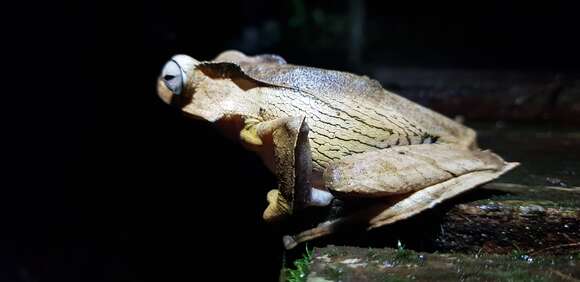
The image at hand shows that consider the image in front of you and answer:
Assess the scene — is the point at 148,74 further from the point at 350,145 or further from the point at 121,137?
the point at 350,145

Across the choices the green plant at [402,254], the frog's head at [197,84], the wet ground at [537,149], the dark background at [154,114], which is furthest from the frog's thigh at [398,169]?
the dark background at [154,114]

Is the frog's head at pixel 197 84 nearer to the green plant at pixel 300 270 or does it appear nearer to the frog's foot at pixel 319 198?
the frog's foot at pixel 319 198

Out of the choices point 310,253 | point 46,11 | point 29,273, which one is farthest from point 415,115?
point 46,11

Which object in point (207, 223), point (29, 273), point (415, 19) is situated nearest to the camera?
point (207, 223)

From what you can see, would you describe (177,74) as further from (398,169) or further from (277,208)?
(398,169)

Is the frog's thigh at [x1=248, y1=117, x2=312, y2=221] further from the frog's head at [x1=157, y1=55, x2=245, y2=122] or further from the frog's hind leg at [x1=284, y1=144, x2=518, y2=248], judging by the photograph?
the frog's head at [x1=157, y1=55, x2=245, y2=122]

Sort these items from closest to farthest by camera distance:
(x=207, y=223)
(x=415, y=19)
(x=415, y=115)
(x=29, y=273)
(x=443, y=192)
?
1. (x=443, y=192)
2. (x=415, y=115)
3. (x=207, y=223)
4. (x=29, y=273)
5. (x=415, y=19)

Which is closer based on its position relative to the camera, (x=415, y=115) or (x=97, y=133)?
(x=415, y=115)

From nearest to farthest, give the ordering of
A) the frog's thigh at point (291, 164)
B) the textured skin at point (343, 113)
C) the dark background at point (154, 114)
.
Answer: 1. the frog's thigh at point (291, 164)
2. the textured skin at point (343, 113)
3. the dark background at point (154, 114)

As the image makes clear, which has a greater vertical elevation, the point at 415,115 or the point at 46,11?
the point at 46,11
